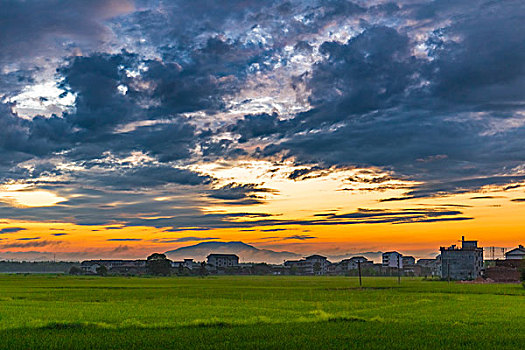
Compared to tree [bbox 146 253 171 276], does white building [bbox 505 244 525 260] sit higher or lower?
higher

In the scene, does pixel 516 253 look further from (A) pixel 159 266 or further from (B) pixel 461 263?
(A) pixel 159 266

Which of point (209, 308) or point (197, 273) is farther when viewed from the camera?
point (197, 273)

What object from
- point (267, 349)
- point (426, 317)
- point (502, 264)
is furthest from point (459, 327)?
point (502, 264)

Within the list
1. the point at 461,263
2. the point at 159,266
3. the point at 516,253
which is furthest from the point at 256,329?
the point at 159,266

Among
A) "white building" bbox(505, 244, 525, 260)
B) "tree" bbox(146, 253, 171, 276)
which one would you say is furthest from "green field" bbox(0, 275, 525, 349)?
"tree" bbox(146, 253, 171, 276)

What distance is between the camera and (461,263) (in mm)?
132000

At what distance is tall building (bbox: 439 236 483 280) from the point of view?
131125 mm

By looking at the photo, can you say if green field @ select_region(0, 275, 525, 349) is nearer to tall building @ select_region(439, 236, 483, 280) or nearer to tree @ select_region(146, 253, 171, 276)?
tall building @ select_region(439, 236, 483, 280)

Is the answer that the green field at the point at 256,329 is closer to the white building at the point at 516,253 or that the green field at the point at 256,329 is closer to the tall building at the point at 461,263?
the tall building at the point at 461,263

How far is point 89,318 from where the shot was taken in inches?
1379

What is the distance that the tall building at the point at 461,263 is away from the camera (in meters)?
131

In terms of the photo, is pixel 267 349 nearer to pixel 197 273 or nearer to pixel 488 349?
pixel 488 349

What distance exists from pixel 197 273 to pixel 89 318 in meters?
157

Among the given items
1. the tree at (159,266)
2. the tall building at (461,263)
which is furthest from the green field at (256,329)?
the tree at (159,266)
